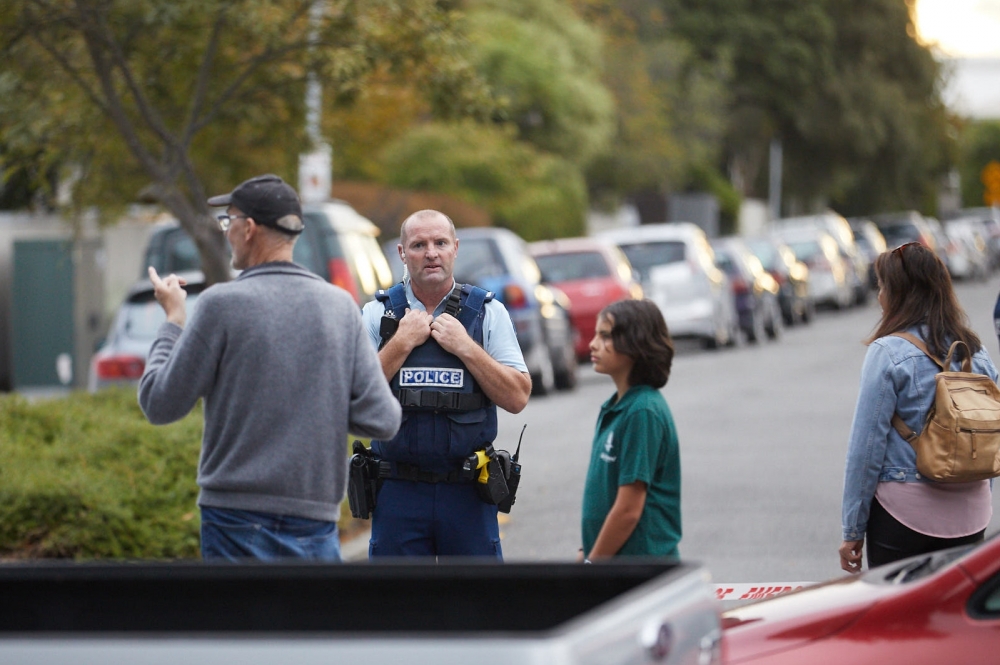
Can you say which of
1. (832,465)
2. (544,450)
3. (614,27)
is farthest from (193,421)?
(614,27)

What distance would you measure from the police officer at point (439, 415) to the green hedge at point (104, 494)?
11.6 feet

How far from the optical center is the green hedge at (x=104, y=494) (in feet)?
27.4

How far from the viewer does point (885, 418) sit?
5184 millimetres

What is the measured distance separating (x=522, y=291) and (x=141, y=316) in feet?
19.9

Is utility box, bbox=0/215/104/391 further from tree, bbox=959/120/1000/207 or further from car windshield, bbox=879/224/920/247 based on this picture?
tree, bbox=959/120/1000/207

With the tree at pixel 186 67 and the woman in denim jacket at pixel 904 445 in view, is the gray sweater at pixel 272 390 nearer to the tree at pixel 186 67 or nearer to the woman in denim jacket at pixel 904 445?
the woman in denim jacket at pixel 904 445

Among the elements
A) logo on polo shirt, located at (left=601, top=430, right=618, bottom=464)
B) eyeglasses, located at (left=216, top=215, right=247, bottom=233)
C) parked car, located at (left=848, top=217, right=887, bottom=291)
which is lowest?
logo on polo shirt, located at (left=601, top=430, right=618, bottom=464)

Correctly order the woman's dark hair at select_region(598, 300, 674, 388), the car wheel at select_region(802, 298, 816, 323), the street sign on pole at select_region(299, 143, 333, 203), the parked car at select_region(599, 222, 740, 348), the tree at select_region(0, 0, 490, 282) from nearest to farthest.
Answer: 1. the woman's dark hair at select_region(598, 300, 674, 388)
2. the tree at select_region(0, 0, 490, 282)
3. the street sign on pole at select_region(299, 143, 333, 203)
4. the parked car at select_region(599, 222, 740, 348)
5. the car wheel at select_region(802, 298, 816, 323)

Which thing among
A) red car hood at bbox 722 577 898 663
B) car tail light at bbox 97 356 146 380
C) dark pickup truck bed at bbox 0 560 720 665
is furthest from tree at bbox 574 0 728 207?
dark pickup truck bed at bbox 0 560 720 665

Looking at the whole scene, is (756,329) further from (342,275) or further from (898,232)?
(898,232)

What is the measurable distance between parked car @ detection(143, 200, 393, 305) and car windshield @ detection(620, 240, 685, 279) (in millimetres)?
10255

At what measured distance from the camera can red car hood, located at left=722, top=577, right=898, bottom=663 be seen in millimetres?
3758

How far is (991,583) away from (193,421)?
728 cm

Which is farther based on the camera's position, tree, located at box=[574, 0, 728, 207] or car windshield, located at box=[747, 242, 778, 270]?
tree, located at box=[574, 0, 728, 207]
